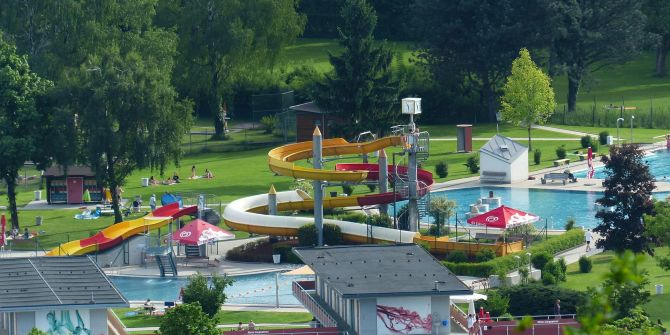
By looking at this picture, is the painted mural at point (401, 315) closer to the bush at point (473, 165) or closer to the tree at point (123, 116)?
the tree at point (123, 116)

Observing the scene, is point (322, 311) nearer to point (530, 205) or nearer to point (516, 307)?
point (516, 307)

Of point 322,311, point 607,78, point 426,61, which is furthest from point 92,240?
point 607,78

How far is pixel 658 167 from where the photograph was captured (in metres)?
85.6

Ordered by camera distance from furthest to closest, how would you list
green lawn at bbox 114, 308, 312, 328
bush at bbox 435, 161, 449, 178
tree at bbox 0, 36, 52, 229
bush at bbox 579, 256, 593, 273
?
A: bush at bbox 435, 161, 449, 178
tree at bbox 0, 36, 52, 229
bush at bbox 579, 256, 593, 273
green lawn at bbox 114, 308, 312, 328

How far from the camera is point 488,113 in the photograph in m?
106

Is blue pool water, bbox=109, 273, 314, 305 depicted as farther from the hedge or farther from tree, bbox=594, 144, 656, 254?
tree, bbox=594, 144, 656, 254

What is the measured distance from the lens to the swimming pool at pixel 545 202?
2788 inches

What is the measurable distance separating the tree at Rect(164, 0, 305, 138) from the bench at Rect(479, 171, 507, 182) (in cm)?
2422

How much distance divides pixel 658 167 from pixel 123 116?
107ft

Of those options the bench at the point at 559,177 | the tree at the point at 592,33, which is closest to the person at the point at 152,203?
the bench at the point at 559,177

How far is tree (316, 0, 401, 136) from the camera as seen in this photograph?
297 ft

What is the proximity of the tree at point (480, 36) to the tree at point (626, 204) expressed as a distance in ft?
135

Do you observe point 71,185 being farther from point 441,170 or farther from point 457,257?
point 457,257

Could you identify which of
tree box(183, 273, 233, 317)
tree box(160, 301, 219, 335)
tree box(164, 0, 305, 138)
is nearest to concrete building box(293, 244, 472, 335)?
tree box(183, 273, 233, 317)
